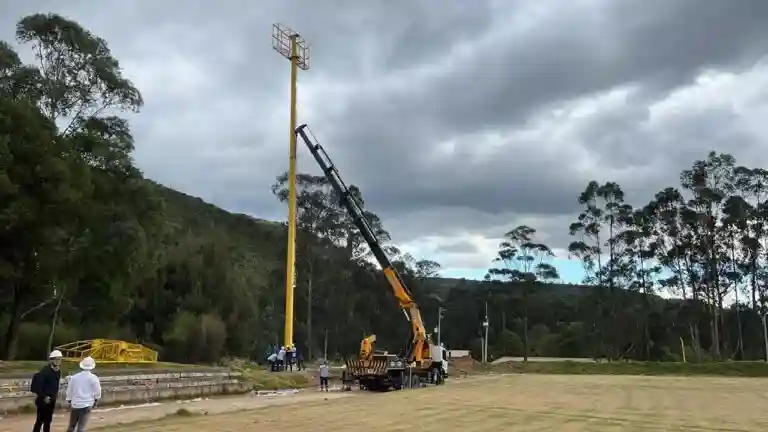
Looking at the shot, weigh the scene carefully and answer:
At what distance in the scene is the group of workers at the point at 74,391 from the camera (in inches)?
446

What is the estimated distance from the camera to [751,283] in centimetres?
7406

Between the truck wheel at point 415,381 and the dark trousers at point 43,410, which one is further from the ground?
the dark trousers at point 43,410

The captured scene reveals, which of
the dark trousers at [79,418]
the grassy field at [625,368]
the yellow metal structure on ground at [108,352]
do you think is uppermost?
the yellow metal structure on ground at [108,352]

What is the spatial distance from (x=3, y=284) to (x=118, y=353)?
7.11 metres

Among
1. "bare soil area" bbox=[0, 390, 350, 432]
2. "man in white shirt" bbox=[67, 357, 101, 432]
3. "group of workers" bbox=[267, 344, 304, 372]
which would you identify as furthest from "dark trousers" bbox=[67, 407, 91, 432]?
"group of workers" bbox=[267, 344, 304, 372]

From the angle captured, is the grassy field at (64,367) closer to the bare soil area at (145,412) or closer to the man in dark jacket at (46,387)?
the bare soil area at (145,412)

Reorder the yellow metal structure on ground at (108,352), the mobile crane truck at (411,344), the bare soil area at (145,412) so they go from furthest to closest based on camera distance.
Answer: the mobile crane truck at (411,344) < the yellow metal structure on ground at (108,352) < the bare soil area at (145,412)

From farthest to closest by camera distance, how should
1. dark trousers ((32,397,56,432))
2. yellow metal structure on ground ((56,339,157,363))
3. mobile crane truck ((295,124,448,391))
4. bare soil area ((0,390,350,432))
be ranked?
mobile crane truck ((295,124,448,391)) → yellow metal structure on ground ((56,339,157,363)) → bare soil area ((0,390,350,432)) → dark trousers ((32,397,56,432))

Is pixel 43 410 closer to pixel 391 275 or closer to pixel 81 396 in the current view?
pixel 81 396

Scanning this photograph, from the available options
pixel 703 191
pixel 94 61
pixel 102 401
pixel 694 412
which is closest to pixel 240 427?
pixel 102 401

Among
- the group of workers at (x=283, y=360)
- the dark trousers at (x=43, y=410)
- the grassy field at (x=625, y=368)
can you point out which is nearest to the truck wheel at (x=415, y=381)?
the group of workers at (x=283, y=360)

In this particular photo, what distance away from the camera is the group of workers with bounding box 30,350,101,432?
11336 mm

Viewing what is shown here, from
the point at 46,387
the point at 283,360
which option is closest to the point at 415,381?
the point at 283,360

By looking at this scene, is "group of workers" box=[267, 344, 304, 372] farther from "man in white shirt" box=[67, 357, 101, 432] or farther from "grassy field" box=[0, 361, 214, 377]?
"man in white shirt" box=[67, 357, 101, 432]
